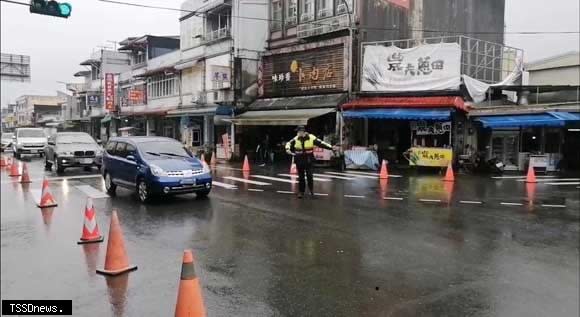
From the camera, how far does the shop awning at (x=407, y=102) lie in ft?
67.1

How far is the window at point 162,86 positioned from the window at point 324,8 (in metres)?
14.7

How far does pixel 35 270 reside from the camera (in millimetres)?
5652

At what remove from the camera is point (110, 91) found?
41.2m

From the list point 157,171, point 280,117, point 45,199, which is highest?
point 280,117

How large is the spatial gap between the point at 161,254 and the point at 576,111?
1875cm

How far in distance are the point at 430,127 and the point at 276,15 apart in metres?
12.8

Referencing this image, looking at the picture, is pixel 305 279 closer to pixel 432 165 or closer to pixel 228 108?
pixel 432 165

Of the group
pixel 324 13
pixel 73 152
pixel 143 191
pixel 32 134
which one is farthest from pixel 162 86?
pixel 143 191

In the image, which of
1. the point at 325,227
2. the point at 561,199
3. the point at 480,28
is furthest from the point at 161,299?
the point at 480,28

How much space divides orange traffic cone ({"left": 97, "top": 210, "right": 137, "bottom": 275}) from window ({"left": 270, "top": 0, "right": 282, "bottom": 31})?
24842 millimetres

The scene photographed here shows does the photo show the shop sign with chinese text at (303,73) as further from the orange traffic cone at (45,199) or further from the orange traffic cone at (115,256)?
the orange traffic cone at (115,256)

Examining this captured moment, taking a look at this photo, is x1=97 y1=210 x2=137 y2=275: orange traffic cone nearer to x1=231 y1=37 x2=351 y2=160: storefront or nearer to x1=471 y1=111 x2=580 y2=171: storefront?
x1=231 y1=37 x2=351 y2=160: storefront

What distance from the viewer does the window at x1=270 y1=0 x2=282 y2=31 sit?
2907cm

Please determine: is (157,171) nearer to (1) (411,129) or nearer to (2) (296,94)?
(1) (411,129)
